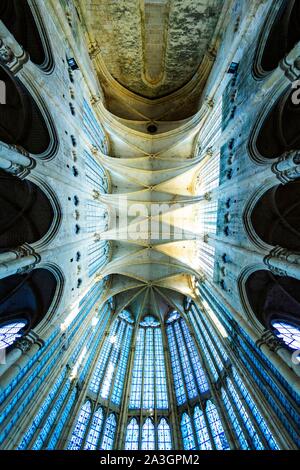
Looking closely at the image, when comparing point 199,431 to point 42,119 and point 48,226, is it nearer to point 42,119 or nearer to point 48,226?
point 48,226

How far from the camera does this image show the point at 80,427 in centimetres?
1535

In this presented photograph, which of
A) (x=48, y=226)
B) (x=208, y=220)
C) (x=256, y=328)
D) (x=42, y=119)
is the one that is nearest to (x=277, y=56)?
(x=208, y=220)

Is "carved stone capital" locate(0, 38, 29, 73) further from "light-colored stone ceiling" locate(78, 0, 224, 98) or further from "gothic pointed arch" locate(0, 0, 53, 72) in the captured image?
"light-colored stone ceiling" locate(78, 0, 224, 98)

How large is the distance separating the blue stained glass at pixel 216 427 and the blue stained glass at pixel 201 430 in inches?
20.5

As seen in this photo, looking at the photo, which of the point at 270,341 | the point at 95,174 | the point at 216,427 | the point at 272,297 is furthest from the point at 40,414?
the point at 95,174

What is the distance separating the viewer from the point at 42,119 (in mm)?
11930

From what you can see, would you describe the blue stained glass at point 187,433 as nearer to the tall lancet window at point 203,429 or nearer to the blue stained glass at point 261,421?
the tall lancet window at point 203,429

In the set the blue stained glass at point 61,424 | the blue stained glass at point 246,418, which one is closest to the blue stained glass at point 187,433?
the blue stained glass at point 246,418

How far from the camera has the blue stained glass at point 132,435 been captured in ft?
54.3

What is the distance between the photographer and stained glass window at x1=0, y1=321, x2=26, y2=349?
10406mm

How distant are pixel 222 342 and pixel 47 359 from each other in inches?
403

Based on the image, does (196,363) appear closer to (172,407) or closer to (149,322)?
(172,407)

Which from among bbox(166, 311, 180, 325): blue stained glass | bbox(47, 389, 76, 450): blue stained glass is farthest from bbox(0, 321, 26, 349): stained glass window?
bbox(166, 311, 180, 325): blue stained glass

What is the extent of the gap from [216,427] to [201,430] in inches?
53.5
